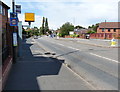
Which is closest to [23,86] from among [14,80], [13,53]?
[14,80]

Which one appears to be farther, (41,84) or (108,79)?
(108,79)

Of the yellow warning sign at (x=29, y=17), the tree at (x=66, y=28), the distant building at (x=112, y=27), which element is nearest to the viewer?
the yellow warning sign at (x=29, y=17)

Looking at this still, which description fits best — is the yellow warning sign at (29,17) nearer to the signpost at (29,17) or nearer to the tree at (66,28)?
the signpost at (29,17)

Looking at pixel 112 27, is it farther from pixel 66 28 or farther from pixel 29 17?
pixel 29 17

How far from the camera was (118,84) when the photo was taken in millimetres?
7031

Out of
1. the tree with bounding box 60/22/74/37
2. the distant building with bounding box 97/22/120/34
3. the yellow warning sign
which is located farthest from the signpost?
the tree with bounding box 60/22/74/37

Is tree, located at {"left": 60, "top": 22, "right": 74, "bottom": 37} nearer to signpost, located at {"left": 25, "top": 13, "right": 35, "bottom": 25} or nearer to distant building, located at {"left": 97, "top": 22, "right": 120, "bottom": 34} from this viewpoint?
distant building, located at {"left": 97, "top": 22, "right": 120, "bottom": 34}

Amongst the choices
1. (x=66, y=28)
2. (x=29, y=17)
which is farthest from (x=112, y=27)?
(x=29, y=17)

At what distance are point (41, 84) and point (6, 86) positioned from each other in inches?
51.7

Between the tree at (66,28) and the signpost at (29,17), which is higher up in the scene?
the tree at (66,28)

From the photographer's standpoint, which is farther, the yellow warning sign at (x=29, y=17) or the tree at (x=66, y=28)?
the tree at (x=66, y=28)

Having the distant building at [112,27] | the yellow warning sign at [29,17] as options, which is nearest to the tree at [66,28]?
the distant building at [112,27]

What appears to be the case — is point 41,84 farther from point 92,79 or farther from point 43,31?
point 43,31

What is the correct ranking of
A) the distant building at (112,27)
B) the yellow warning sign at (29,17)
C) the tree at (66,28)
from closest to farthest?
the yellow warning sign at (29,17)
the distant building at (112,27)
the tree at (66,28)
